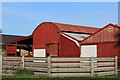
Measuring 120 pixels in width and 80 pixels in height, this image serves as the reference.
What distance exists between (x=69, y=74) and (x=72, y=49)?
46.0ft

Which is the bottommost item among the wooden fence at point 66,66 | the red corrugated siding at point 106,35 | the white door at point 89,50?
the wooden fence at point 66,66

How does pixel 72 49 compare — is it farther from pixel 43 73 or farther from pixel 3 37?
pixel 3 37

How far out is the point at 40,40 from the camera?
3275cm

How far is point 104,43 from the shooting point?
2262cm

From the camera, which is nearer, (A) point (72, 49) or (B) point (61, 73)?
(B) point (61, 73)

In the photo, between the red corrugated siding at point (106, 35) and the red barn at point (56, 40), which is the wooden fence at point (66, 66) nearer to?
the red corrugated siding at point (106, 35)

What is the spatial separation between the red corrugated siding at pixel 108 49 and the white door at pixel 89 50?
26.2 inches

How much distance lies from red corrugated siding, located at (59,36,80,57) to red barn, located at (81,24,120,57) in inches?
86.6

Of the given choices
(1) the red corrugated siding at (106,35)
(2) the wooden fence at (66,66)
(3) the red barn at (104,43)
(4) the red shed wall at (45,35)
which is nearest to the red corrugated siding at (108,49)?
(3) the red barn at (104,43)

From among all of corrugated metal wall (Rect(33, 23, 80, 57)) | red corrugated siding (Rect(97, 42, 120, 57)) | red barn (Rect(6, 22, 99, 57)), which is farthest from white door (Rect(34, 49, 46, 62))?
red corrugated siding (Rect(97, 42, 120, 57))

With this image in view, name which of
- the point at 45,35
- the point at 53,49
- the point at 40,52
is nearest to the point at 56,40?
the point at 53,49

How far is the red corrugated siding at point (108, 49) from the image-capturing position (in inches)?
837

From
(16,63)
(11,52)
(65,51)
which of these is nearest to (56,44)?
(65,51)

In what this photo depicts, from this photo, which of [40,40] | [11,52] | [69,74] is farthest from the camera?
[11,52]
